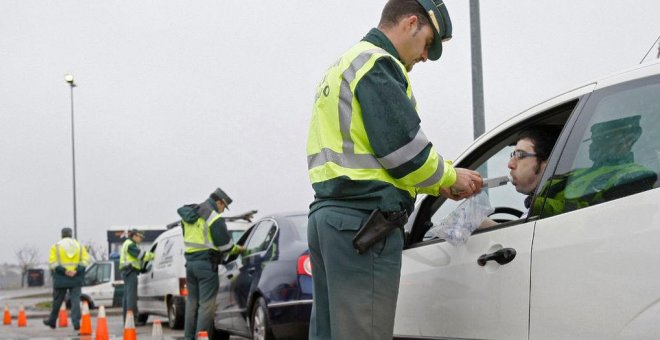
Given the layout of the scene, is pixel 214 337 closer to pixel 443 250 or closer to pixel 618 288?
pixel 443 250

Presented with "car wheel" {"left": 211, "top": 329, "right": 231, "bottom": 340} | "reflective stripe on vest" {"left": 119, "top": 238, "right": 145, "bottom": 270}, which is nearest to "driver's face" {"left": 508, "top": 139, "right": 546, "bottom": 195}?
"car wheel" {"left": 211, "top": 329, "right": 231, "bottom": 340}

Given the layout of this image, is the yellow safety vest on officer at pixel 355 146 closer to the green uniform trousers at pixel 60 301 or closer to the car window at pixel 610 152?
the car window at pixel 610 152

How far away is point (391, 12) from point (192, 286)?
7009 millimetres

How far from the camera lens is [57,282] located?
15023 millimetres

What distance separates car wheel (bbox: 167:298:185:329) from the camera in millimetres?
12961

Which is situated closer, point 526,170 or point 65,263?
point 526,170

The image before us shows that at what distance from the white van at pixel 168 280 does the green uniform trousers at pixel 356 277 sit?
31.3 ft

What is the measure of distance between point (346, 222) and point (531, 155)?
1057 millimetres

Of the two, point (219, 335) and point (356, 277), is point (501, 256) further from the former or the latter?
point (219, 335)

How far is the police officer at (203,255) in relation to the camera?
9477mm

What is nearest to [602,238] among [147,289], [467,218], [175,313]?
[467,218]

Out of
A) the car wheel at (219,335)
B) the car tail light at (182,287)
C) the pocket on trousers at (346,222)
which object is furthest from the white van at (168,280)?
the pocket on trousers at (346,222)

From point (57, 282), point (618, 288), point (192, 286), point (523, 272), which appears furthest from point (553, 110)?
point (57, 282)

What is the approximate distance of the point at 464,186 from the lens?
10.5 ft
